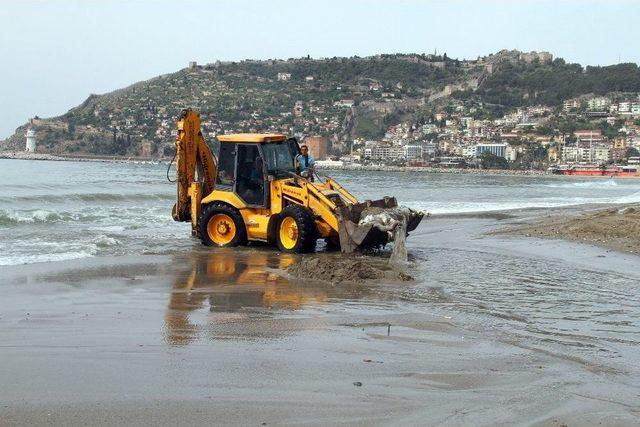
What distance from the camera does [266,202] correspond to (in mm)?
13961

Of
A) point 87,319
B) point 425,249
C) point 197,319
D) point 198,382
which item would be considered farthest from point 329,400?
point 425,249

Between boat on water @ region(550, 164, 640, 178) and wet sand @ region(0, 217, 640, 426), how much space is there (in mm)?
113045

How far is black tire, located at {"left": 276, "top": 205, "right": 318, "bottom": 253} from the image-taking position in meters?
13.1

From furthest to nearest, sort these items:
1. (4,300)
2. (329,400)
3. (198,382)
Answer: (4,300), (198,382), (329,400)

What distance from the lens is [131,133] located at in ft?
427

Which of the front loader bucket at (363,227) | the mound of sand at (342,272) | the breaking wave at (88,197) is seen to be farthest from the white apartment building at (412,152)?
the mound of sand at (342,272)

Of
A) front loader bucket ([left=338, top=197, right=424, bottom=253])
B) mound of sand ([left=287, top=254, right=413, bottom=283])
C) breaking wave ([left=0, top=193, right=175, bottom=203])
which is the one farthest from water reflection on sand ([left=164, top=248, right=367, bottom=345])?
breaking wave ([left=0, top=193, right=175, bottom=203])

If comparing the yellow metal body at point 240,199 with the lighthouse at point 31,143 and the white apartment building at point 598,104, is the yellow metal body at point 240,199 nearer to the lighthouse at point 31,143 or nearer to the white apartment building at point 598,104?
the lighthouse at point 31,143

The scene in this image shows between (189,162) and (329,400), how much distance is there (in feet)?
35.6

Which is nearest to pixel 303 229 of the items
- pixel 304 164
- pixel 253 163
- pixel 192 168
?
pixel 304 164

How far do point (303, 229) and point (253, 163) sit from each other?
6.01 ft

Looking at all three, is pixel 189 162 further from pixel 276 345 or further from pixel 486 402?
pixel 486 402

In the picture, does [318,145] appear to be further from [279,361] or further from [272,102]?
[279,361]

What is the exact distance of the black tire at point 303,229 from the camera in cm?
1309
